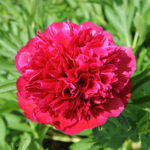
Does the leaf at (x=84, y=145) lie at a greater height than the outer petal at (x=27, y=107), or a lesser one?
lesser

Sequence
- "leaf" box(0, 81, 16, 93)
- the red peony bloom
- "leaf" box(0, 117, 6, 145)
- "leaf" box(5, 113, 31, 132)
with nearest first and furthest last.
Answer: the red peony bloom < "leaf" box(0, 81, 16, 93) < "leaf" box(0, 117, 6, 145) < "leaf" box(5, 113, 31, 132)

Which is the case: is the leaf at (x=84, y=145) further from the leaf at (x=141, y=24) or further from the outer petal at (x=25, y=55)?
the leaf at (x=141, y=24)

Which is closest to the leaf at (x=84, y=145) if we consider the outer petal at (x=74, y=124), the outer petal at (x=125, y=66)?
the outer petal at (x=74, y=124)

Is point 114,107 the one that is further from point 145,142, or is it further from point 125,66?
point 145,142

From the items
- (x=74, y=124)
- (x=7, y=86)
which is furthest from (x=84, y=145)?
(x=7, y=86)

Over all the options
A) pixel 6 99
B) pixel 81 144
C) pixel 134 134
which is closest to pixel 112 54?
pixel 134 134

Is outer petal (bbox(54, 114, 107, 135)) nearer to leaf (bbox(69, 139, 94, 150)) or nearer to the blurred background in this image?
the blurred background

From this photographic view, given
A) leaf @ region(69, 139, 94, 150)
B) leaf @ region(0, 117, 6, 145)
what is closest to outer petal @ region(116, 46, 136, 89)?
leaf @ region(69, 139, 94, 150)

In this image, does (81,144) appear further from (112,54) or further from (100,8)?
(100,8)
